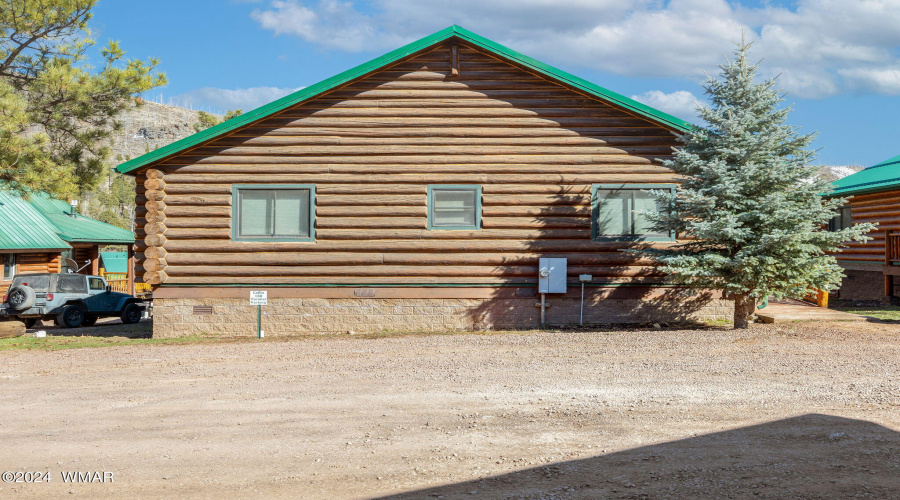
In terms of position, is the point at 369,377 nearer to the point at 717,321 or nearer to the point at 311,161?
the point at 311,161

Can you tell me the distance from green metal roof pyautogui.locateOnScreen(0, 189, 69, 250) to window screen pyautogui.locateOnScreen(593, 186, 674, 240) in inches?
866

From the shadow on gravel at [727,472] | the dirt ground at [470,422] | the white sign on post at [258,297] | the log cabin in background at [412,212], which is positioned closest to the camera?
the shadow on gravel at [727,472]

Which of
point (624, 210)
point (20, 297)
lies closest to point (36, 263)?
point (20, 297)

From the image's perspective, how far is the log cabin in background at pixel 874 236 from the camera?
23656mm

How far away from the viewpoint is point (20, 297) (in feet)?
72.0

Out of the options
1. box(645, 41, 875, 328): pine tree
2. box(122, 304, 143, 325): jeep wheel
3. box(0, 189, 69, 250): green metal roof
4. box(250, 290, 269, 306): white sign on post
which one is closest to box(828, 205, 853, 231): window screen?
box(645, 41, 875, 328): pine tree

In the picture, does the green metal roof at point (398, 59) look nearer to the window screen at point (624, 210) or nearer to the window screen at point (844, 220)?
the window screen at point (624, 210)

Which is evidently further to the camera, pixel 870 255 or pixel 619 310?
pixel 870 255

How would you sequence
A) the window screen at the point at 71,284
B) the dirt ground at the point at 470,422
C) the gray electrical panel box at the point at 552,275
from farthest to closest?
the window screen at the point at 71,284, the gray electrical panel box at the point at 552,275, the dirt ground at the point at 470,422

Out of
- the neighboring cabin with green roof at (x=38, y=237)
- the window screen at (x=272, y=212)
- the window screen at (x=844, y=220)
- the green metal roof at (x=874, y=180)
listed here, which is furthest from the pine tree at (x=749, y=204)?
the neighboring cabin with green roof at (x=38, y=237)

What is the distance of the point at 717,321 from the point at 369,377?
9.37 m

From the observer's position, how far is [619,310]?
16562mm

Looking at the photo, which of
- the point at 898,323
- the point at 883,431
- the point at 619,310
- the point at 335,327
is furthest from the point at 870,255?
the point at 883,431

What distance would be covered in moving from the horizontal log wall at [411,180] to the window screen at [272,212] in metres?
0.23
